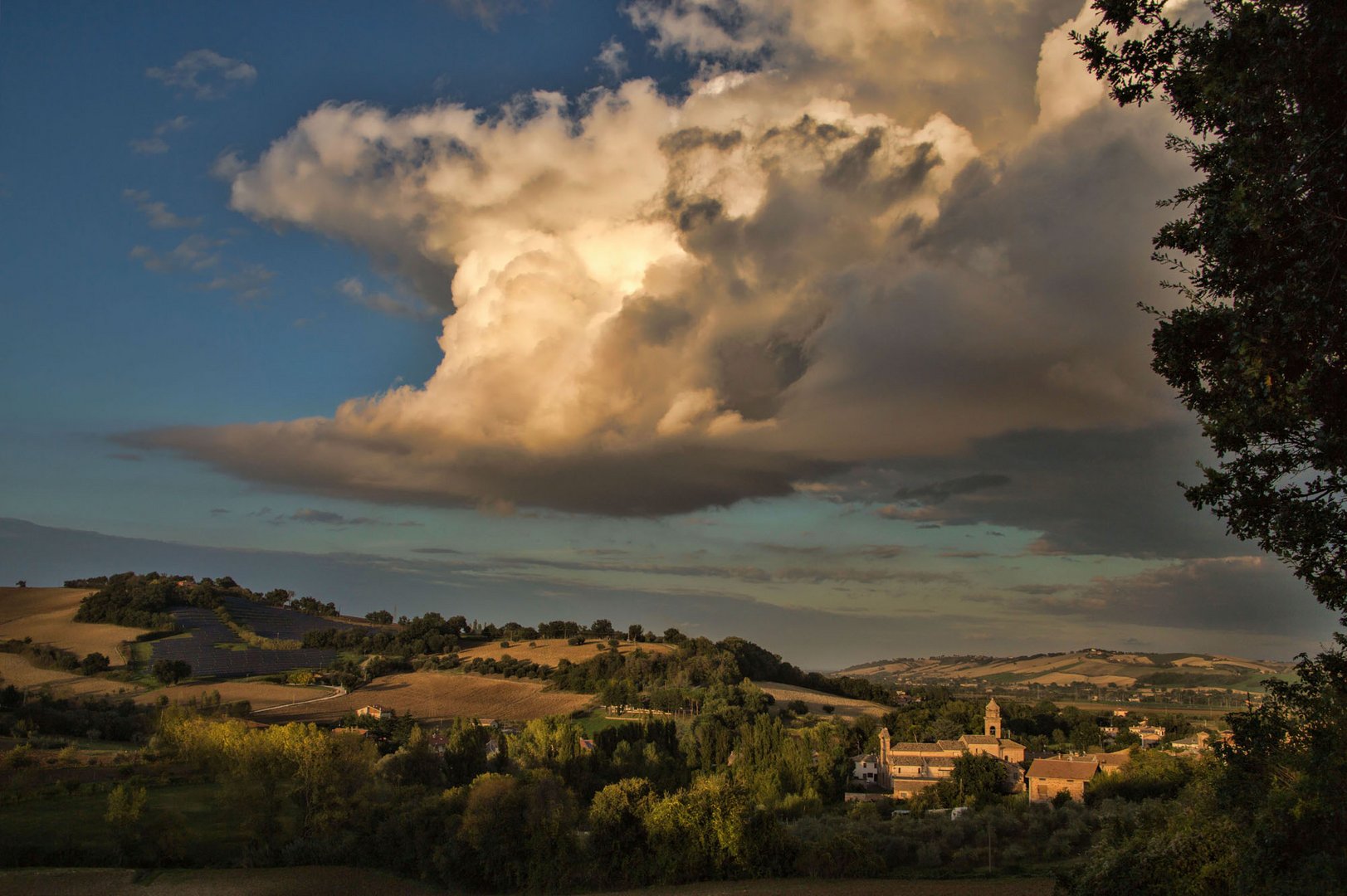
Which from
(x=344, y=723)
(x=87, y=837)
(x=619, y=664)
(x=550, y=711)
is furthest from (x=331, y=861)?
(x=619, y=664)

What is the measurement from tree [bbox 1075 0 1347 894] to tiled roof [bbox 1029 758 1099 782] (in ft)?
150

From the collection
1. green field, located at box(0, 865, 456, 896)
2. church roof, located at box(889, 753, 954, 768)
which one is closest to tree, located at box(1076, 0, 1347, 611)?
green field, located at box(0, 865, 456, 896)

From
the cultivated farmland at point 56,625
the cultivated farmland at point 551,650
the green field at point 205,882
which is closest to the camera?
the green field at point 205,882

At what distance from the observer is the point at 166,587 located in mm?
131500

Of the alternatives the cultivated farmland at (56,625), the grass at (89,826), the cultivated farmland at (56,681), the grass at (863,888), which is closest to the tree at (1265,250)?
the grass at (863,888)

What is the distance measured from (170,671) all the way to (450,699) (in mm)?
29261

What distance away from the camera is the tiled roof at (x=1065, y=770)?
56.2 meters

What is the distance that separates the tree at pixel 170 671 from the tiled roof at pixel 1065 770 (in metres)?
84.5

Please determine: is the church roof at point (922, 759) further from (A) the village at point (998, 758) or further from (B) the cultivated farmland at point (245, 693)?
(B) the cultivated farmland at point (245, 693)

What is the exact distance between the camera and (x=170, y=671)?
94500 mm

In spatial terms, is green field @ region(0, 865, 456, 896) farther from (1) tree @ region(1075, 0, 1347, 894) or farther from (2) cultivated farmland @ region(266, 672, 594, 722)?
(2) cultivated farmland @ region(266, 672, 594, 722)

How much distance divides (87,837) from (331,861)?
1065cm

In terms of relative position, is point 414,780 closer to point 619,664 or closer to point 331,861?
point 331,861

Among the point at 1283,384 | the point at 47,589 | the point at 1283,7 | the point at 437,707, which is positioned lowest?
the point at 437,707
